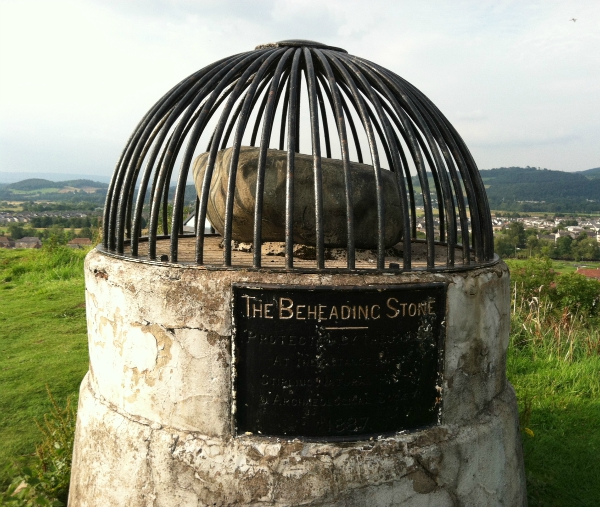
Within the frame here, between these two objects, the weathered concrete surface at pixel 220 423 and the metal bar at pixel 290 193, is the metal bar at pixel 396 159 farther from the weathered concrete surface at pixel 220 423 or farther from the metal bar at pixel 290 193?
the metal bar at pixel 290 193

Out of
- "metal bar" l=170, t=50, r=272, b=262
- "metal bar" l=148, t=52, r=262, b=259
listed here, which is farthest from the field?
"metal bar" l=170, t=50, r=272, b=262

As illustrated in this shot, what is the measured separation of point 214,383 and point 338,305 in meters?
0.77

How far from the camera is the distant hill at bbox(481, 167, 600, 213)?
84.1 metres

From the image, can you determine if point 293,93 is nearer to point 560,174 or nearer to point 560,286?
point 560,286

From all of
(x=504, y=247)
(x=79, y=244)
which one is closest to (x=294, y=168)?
Answer: (x=79, y=244)

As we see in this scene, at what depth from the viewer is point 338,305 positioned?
239cm

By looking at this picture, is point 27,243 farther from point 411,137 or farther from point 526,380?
point 411,137

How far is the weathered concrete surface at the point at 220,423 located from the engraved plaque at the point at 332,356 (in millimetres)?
70

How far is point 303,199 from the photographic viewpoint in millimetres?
3117

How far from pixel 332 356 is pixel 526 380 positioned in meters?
4.52

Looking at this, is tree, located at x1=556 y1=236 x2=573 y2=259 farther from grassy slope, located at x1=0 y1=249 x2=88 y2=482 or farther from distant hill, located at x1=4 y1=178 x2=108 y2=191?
distant hill, located at x1=4 y1=178 x2=108 y2=191

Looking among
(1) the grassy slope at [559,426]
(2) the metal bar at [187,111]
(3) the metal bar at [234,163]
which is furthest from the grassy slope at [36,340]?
(1) the grassy slope at [559,426]

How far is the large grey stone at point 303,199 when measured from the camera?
3.13 metres

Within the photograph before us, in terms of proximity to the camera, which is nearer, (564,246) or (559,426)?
(559,426)
